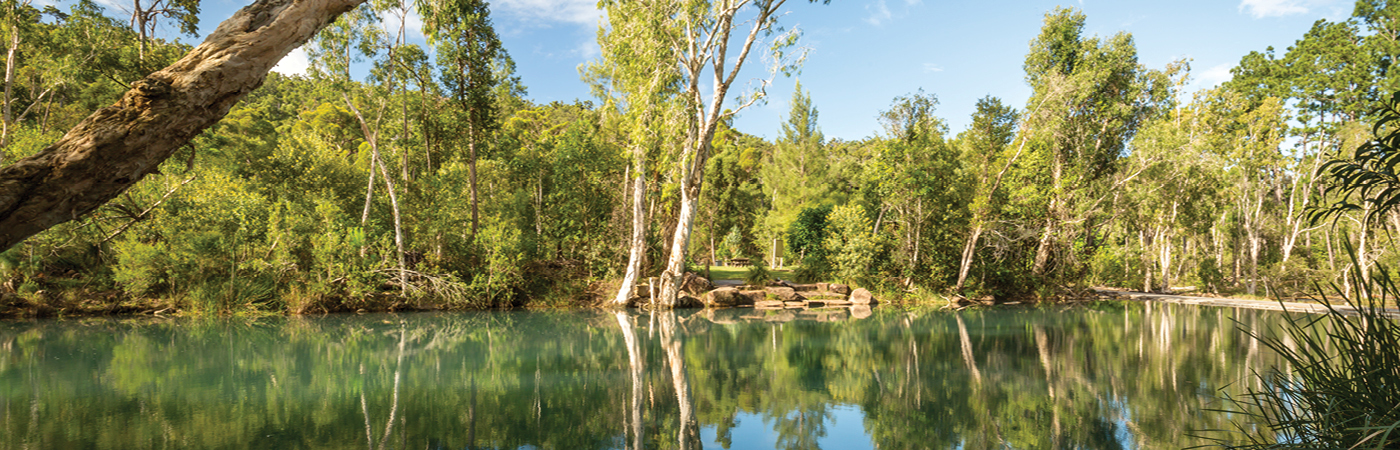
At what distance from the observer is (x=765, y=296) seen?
59.5 feet

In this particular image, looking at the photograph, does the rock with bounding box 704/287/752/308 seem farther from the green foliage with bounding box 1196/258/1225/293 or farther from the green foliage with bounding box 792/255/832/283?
the green foliage with bounding box 1196/258/1225/293

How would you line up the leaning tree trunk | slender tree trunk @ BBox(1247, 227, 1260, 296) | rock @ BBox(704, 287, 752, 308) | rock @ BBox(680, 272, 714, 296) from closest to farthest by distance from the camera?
1. the leaning tree trunk
2. rock @ BBox(704, 287, 752, 308)
3. rock @ BBox(680, 272, 714, 296)
4. slender tree trunk @ BBox(1247, 227, 1260, 296)

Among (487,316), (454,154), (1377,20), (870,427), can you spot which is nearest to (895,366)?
(870,427)

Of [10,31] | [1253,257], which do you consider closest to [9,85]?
[10,31]

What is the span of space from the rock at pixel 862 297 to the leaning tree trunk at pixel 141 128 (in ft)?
55.6

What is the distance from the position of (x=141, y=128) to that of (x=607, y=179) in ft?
57.0

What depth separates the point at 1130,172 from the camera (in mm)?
19391

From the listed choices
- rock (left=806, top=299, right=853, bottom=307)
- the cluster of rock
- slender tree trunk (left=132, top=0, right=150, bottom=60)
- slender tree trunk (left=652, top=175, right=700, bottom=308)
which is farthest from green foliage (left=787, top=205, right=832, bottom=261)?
slender tree trunk (left=132, top=0, right=150, bottom=60)

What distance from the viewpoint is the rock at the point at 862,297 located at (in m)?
18.0

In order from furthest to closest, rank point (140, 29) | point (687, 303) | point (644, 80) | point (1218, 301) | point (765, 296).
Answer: point (1218, 301) → point (765, 296) → point (687, 303) → point (644, 80) → point (140, 29)

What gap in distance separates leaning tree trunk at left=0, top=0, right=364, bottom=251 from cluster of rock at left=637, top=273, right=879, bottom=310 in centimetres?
1396

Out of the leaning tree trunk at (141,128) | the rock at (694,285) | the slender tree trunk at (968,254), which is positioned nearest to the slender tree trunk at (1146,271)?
the slender tree trunk at (968,254)

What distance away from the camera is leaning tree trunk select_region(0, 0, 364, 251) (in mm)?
2143

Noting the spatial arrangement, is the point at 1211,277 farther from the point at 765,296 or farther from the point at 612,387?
the point at 612,387
